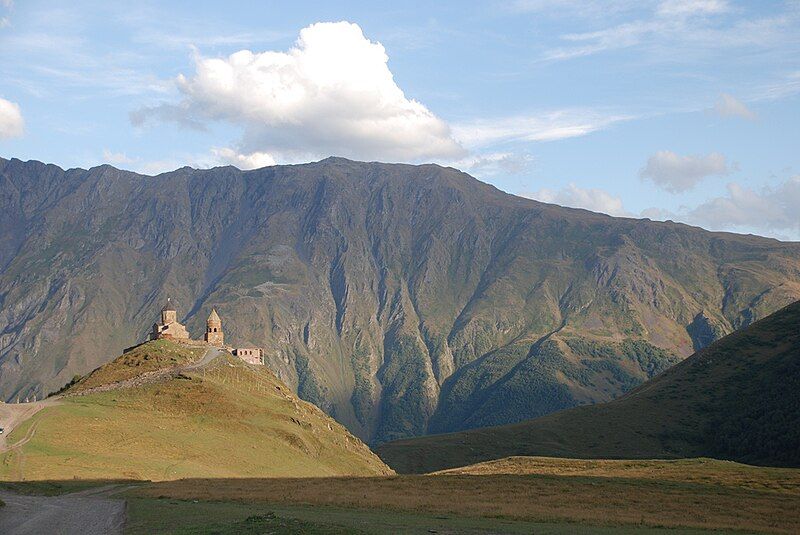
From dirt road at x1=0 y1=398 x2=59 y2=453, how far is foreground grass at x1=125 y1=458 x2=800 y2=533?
27591mm

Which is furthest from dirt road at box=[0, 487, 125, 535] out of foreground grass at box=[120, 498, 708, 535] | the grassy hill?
the grassy hill

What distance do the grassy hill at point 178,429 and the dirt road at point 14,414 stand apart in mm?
1401

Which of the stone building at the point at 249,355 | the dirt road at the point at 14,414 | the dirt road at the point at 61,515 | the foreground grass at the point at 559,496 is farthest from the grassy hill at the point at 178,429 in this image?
the dirt road at the point at 61,515

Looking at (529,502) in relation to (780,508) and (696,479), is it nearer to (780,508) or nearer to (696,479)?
(780,508)

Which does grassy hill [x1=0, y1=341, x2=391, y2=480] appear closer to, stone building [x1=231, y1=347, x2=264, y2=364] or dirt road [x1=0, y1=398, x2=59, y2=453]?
dirt road [x1=0, y1=398, x2=59, y2=453]

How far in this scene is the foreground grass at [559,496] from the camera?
6556cm

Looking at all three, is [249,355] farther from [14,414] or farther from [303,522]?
[303,522]

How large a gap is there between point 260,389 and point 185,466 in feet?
166

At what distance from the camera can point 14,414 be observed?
118 meters

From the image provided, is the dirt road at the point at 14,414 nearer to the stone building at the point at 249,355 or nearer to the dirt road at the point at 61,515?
the dirt road at the point at 61,515

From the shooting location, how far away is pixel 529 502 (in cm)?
7431

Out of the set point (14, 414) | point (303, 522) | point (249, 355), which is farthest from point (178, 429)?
point (303, 522)

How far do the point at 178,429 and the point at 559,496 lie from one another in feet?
205

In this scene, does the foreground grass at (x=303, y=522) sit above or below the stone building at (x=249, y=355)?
below
